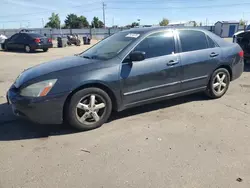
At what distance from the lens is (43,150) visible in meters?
3.21

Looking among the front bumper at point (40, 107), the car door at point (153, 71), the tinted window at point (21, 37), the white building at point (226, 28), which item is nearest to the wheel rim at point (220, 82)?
the car door at point (153, 71)

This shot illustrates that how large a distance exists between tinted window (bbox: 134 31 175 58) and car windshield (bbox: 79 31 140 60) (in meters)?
0.21

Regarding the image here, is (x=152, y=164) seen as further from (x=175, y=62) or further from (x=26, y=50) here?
(x=26, y=50)

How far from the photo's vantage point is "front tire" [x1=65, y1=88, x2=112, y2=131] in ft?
11.8

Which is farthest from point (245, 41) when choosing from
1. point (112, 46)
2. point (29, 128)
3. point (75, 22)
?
point (75, 22)

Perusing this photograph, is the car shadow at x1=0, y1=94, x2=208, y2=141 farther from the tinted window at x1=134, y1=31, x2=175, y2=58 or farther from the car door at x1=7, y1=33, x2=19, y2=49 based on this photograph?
the car door at x1=7, y1=33, x2=19, y2=49

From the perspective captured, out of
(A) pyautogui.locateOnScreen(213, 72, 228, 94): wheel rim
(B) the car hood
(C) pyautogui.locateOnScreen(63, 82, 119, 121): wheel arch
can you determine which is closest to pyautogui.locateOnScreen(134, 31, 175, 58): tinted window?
(C) pyautogui.locateOnScreen(63, 82, 119, 121): wheel arch

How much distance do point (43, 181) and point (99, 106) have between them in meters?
1.51

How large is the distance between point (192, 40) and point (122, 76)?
1791 millimetres

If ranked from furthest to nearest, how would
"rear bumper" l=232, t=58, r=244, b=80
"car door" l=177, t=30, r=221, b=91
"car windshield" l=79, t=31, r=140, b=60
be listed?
"rear bumper" l=232, t=58, r=244, b=80 → "car door" l=177, t=30, r=221, b=91 → "car windshield" l=79, t=31, r=140, b=60

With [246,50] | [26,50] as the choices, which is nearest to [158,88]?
[246,50]

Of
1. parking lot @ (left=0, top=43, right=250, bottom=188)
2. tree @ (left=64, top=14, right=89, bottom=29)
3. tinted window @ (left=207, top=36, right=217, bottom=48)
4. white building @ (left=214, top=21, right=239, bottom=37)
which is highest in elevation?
tree @ (left=64, top=14, right=89, bottom=29)

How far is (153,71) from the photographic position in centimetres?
415

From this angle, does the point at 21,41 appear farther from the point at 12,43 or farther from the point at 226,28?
the point at 226,28
